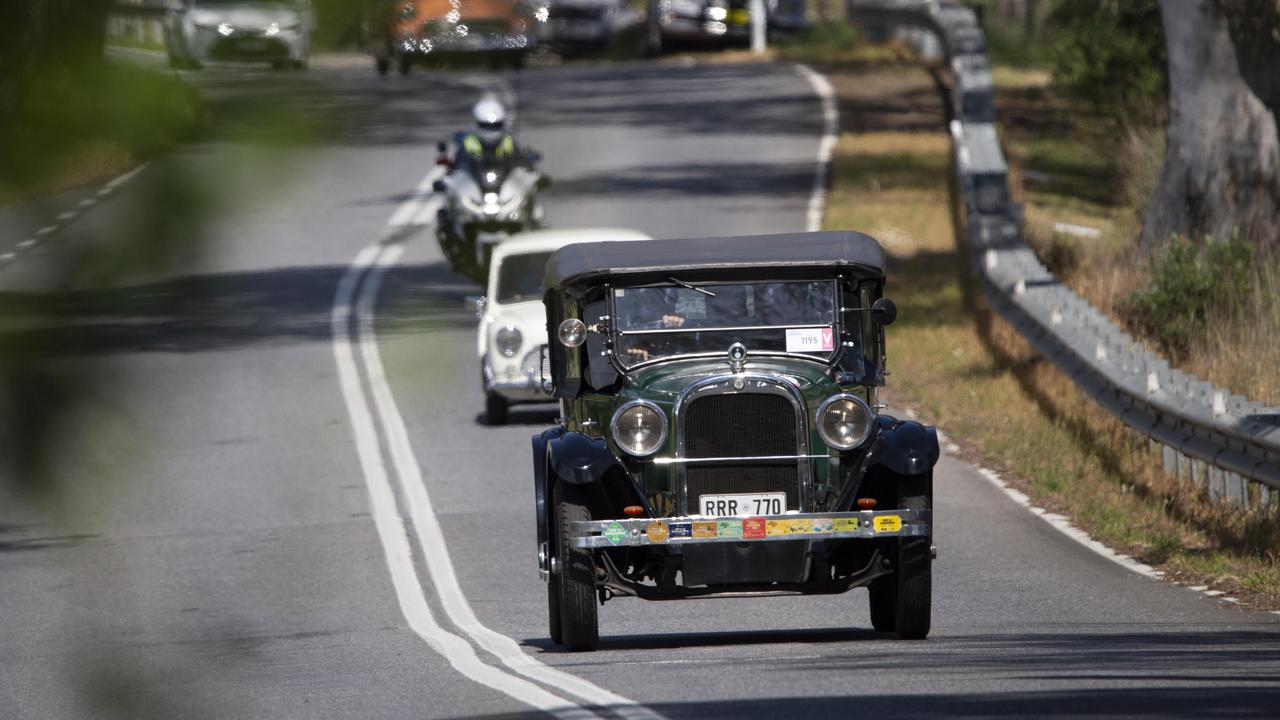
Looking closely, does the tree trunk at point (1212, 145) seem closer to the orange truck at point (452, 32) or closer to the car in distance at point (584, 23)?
the car in distance at point (584, 23)

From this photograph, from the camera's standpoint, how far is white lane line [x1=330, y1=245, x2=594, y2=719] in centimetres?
804

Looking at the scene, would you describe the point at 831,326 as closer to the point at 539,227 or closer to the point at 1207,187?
the point at 1207,187

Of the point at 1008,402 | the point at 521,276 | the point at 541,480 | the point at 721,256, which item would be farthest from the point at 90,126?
→ the point at 521,276

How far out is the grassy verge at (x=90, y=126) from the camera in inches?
66.8

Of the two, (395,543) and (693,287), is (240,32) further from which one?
(395,543)

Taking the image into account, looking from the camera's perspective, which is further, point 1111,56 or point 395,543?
point 1111,56

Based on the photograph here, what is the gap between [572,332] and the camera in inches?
372

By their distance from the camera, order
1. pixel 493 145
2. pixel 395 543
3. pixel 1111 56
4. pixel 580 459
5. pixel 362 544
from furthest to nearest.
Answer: pixel 1111 56 → pixel 493 145 → pixel 395 543 → pixel 362 544 → pixel 580 459

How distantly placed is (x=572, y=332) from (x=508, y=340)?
7.69 metres

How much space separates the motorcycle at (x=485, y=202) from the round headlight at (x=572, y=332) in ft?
41.2

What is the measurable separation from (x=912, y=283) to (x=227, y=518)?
11.0 m

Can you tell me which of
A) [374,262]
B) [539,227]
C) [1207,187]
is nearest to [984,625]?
[1207,187]

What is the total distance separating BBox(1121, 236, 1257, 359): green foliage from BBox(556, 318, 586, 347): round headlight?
8.47 metres

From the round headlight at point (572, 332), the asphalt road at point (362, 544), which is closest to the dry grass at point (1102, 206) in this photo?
the asphalt road at point (362, 544)
